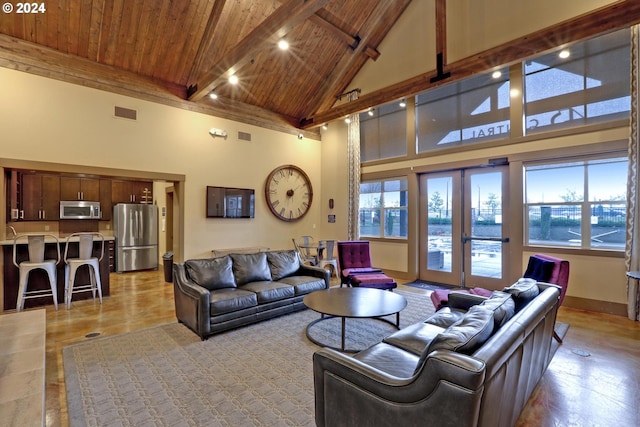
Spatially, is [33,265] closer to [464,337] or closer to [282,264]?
[282,264]

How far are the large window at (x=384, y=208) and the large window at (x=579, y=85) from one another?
258 cm

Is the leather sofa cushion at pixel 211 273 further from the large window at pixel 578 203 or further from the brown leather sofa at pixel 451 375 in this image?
the large window at pixel 578 203

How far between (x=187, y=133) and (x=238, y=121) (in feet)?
3.77

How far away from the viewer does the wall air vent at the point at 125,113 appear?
5013 mm

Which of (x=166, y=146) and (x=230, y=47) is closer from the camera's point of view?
(x=230, y=47)

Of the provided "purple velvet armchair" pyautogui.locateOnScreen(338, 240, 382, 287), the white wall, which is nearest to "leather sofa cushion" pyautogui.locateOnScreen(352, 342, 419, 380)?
"purple velvet armchair" pyautogui.locateOnScreen(338, 240, 382, 287)

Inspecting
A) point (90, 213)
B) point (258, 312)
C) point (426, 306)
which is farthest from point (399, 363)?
point (90, 213)

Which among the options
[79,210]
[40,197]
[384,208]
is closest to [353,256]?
[384,208]

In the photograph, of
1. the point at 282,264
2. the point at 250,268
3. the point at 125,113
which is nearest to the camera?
the point at 250,268

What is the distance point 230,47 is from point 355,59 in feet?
8.95

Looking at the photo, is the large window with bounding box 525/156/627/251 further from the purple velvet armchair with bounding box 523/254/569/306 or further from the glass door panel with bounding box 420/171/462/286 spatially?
the purple velvet armchair with bounding box 523/254/569/306

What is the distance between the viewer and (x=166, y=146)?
5.55 meters

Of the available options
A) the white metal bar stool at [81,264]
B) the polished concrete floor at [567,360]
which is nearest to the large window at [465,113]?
the polished concrete floor at [567,360]

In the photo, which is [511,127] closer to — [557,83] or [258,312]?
[557,83]
